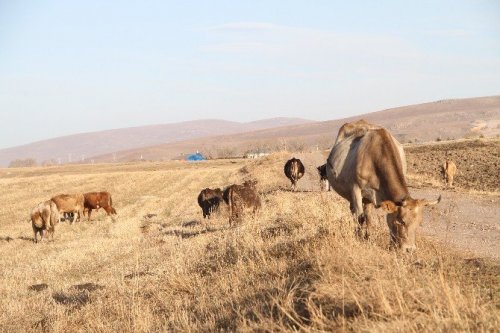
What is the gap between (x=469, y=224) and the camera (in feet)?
45.9

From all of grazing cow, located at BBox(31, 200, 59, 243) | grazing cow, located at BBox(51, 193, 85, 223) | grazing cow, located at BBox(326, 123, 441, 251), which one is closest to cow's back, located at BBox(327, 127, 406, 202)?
grazing cow, located at BBox(326, 123, 441, 251)

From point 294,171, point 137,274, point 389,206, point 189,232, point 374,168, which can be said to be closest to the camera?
point 389,206

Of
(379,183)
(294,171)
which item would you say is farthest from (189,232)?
(294,171)

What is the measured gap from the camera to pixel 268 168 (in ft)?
147

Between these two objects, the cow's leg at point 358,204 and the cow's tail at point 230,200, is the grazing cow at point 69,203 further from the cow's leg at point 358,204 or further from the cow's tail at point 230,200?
the cow's leg at point 358,204

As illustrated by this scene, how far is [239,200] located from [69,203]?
1273 centimetres

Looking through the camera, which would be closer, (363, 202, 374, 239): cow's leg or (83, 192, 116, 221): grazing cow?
(363, 202, 374, 239): cow's leg

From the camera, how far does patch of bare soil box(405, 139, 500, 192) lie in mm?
28500

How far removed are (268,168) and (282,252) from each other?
36.0 metres

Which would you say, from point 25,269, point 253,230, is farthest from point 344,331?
point 25,269

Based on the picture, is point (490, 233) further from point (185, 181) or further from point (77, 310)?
→ point (185, 181)

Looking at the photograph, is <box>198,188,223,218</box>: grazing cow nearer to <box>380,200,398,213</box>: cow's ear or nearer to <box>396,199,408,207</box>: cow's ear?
<box>396,199,408,207</box>: cow's ear

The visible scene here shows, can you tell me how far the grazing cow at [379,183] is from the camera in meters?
7.96

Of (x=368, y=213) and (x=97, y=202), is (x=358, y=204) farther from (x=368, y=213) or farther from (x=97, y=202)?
(x=97, y=202)
